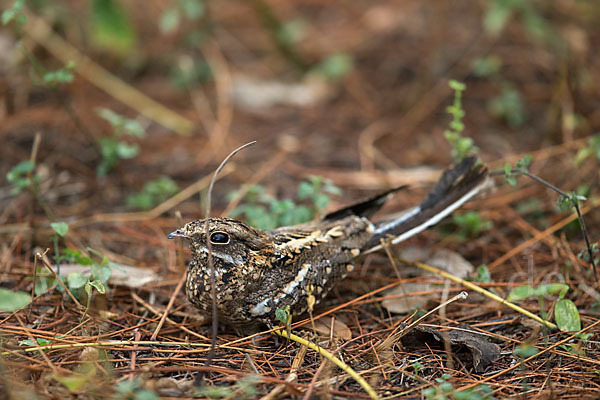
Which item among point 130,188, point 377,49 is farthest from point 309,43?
point 130,188

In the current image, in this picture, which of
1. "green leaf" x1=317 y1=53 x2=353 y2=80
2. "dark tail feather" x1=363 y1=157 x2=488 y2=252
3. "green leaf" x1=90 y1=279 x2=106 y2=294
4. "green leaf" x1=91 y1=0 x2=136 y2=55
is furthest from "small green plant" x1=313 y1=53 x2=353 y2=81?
"green leaf" x1=90 y1=279 x2=106 y2=294

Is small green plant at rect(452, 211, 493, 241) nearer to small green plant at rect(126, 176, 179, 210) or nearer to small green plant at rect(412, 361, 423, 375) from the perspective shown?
small green plant at rect(412, 361, 423, 375)

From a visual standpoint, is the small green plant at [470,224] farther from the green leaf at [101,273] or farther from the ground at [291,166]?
the green leaf at [101,273]

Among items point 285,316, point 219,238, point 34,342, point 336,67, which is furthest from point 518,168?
point 336,67

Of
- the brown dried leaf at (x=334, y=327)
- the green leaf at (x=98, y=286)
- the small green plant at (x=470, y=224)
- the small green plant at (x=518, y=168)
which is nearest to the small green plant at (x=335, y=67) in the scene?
the small green plant at (x=470, y=224)

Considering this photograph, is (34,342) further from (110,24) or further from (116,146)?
(110,24)

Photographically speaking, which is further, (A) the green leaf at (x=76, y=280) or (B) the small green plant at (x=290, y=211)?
(B) the small green plant at (x=290, y=211)
